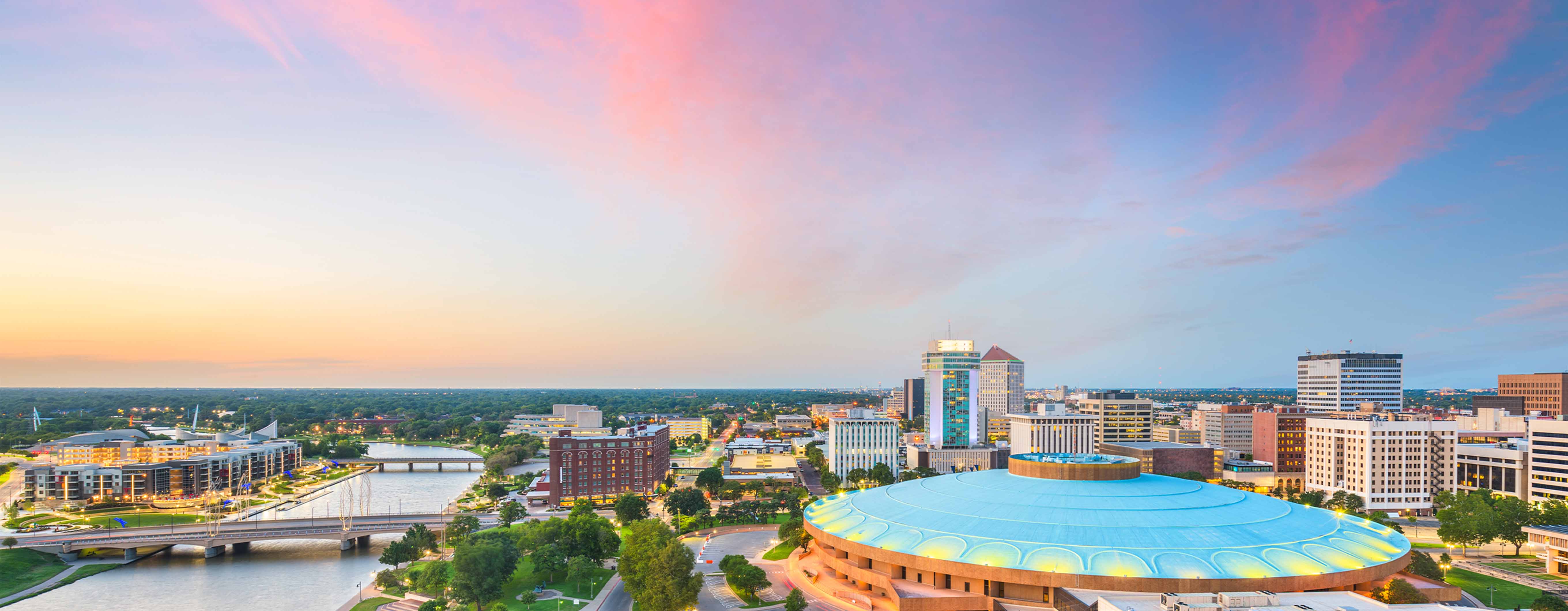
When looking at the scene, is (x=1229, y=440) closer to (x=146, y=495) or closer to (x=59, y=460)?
(x=146, y=495)

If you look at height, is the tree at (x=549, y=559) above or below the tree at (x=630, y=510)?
above

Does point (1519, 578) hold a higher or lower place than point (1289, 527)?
lower

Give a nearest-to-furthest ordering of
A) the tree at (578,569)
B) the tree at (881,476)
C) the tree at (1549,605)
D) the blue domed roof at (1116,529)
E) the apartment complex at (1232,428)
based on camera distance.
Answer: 1. the blue domed roof at (1116,529)
2. the tree at (1549,605)
3. the tree at (578,569)
4. the tree at (881,476)
5. the apartment complex at (1232,428)

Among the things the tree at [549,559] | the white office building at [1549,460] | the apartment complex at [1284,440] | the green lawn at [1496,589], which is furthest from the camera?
the apartment complex at [1284,440]

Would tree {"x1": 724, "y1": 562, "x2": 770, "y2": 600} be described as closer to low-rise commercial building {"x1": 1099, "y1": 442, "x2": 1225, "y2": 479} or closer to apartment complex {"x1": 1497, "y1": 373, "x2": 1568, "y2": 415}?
low-rise commercial building {"x1": 1099, "y1": 442, "x2": 1225, "y2": 479}

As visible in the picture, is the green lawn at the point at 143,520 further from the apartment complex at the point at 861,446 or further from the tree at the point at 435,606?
the apartment complex at the point at 861,446

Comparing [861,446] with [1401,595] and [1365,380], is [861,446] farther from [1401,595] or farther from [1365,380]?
[1365,380]

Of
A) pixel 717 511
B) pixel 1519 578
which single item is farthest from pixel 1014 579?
pixel 717 511

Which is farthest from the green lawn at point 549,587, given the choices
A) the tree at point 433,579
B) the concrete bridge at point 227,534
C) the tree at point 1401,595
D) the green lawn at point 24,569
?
the tree at point 1401,595
